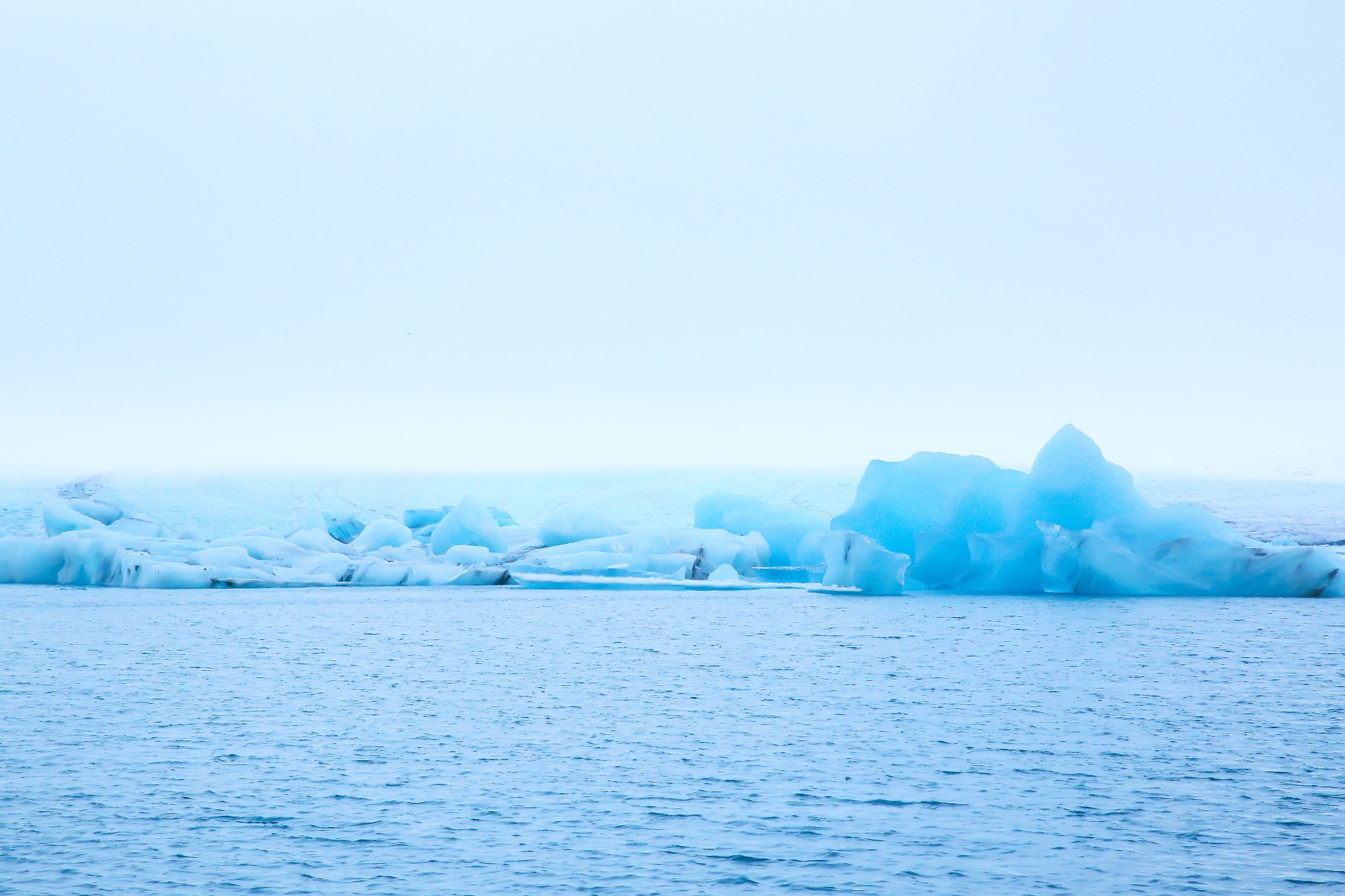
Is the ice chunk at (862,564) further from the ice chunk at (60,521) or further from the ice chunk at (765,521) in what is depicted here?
the ice chunk at (60,521)

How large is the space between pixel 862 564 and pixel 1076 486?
2867mm

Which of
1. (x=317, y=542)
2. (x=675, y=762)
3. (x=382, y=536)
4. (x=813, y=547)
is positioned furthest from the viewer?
(x=382, y=536)

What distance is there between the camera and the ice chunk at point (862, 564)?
1616 centimetres

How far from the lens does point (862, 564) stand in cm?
1656

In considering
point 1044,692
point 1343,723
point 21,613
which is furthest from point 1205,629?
point 21,613

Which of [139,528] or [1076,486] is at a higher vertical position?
[1076,486]

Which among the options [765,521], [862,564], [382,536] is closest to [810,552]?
[765,521]

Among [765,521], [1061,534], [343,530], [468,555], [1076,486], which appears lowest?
[468,555]

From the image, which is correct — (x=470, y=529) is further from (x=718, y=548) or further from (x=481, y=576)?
(x=718, y=548)

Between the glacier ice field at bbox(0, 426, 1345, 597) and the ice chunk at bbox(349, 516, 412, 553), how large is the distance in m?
0.03

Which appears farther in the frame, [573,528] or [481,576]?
[573,528]

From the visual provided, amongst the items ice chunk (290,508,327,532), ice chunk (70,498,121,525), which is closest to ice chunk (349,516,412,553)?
ice chunk (290,508,327,532)

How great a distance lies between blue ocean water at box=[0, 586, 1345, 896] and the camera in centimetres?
459

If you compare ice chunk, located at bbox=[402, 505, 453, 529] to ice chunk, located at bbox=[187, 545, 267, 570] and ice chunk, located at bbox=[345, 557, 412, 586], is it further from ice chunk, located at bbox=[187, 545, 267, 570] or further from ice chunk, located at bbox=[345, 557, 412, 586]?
ice chunk, located at bbox=[345, 557, 412, 586]
